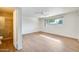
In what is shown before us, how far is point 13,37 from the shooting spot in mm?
1721

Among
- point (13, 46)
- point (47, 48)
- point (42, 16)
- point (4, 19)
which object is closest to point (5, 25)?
point (4, 19)

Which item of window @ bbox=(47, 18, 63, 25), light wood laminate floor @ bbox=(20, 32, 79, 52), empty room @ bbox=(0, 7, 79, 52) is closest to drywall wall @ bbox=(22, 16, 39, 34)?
empty room @ bbox=(0, 7, 79, 52)

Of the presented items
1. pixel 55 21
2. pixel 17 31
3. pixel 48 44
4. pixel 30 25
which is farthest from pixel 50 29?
pixel 17 31

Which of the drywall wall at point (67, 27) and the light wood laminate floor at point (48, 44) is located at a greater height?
the drywall wall at point (67, 27)

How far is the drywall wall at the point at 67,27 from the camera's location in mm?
1717

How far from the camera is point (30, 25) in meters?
1.84

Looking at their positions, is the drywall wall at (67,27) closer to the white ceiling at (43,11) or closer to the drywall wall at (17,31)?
the white ceiling at (43,11)

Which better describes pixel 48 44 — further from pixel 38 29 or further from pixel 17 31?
pixel 17 31

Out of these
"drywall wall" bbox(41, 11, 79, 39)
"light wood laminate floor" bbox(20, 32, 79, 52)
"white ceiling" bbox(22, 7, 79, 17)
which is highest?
"white ceiling" bbox(22, 7, 79, 17)

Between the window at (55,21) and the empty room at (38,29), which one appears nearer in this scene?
the empty room at (38,29)

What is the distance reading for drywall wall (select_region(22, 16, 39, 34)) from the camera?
Answer: 1.77 metres

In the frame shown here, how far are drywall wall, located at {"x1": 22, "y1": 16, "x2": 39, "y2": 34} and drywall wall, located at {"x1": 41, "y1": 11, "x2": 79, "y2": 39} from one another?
13cm

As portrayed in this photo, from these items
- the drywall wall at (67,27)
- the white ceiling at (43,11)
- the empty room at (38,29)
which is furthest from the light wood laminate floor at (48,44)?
the white ceiling at (43,11)

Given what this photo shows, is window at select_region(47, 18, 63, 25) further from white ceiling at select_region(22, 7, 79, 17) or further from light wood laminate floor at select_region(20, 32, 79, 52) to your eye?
light wood laminate floor at select_region(20, 32, 79, 52)
